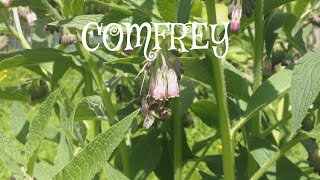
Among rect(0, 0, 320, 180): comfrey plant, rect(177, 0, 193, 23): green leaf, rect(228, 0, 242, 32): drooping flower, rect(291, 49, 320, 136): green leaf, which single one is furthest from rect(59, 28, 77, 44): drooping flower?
rect(291, 49, 320, 136): green leaf

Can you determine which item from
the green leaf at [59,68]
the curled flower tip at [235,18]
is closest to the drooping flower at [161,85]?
the curled flower tip at [235,18]

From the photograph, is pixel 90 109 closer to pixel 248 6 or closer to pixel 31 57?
pixel 31 57

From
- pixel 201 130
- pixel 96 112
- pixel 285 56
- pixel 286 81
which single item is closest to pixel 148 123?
pixel 96 112

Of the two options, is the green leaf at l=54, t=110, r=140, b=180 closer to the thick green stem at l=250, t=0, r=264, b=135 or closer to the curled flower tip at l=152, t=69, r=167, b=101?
the curled flower tip at l=152, t=69, r=167, b=101

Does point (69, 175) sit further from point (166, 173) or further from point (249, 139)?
point (166, 173)

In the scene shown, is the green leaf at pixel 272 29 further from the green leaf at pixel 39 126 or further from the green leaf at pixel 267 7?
the green leaf at pixel 39 126

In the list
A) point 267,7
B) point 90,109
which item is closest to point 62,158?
point 90,109
